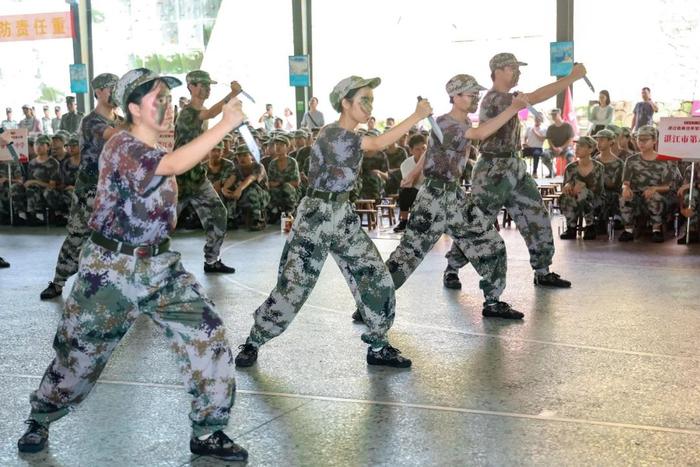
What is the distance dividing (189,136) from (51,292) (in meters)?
1.85

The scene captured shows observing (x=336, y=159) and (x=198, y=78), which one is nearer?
(x=336, y=159)

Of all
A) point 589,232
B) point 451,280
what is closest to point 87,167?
point 451,280

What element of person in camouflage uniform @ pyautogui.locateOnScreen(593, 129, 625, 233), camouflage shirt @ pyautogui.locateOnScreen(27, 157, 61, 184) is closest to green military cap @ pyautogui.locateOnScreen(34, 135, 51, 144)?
camouflage shirt @ pyautogui.locateOnScreen(27, 157, 61, 184)

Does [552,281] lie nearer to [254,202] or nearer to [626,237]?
[626,237]

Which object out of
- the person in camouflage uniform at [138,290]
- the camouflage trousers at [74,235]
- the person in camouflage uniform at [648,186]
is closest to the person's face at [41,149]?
the camouflage trousers at [74,235]

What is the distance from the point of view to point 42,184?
52.3 ft

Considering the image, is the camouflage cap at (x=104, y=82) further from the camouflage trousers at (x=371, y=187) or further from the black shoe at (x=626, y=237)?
the camouflage trousers at (x=371, y=187)

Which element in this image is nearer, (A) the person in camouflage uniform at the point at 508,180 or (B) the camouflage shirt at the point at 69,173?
(A) the person in camouflage uniform at the point at 508,180

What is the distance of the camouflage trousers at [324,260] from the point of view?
5973 millimetres

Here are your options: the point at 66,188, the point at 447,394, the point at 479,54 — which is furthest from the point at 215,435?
the point at 479,54

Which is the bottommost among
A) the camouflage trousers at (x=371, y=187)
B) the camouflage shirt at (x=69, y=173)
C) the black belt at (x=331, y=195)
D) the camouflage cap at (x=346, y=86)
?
the camouflage trousers at (x=371, y=187)

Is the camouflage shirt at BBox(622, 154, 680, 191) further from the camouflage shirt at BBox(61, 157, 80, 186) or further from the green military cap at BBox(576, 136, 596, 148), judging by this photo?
the camouflage shirt at BBox(61, 157, 80, 186)

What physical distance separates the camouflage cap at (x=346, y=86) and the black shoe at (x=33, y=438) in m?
2.53

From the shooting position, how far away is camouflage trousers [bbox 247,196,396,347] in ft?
19.6
